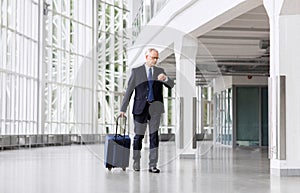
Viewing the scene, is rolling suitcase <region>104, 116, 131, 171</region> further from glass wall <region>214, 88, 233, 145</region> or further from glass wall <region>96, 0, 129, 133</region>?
glass wall <region>96, 0, 129, 133</region>

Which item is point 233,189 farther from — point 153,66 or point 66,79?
point 66,79

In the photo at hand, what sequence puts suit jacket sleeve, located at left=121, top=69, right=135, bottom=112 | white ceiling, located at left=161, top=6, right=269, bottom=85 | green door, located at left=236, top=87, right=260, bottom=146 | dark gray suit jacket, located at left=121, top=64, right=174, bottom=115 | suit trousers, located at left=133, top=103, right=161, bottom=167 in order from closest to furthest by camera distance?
suit trousers, located at left=133, top=103, right=161, bottom=167 < dark gray suit jacket, located at left=121, top=64, right=174, bottom=115 < suit jacket sleeve, located at left=121, top=69, right=135, bottom=112 < white ceiling, located at left=161, top=6, right=269, bottom=85 < green door, located at left=236, top=87, right=260, bottom=146

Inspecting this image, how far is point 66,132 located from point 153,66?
80.0 ft

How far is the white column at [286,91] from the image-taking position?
1062 cm

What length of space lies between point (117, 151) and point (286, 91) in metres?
3.23

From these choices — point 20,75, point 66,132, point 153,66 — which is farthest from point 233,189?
point 66,132

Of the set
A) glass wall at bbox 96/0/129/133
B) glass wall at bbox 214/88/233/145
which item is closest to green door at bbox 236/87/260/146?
glass wall at bbox 214/88/233/145

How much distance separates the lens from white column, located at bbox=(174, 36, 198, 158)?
16.6 m

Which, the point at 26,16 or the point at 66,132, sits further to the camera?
the point at 66,132

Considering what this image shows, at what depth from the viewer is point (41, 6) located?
29.9 meters

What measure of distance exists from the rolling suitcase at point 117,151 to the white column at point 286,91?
2.67m

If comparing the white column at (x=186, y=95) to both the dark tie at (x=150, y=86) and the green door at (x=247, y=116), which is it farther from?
the green door at (x=247, y=116)

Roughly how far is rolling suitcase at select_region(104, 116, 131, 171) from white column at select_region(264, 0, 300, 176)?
2673mm

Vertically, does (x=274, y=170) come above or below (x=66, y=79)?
below
